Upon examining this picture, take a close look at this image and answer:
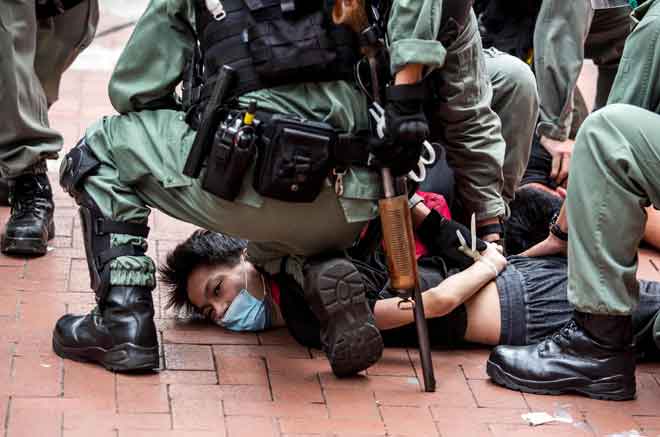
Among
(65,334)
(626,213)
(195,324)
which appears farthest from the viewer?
(195,324)

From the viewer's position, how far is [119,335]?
Result: 4.27 m

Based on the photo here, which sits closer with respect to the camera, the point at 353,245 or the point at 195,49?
the point at 195,49

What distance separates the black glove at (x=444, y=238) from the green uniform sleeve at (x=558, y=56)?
1234 millimetres

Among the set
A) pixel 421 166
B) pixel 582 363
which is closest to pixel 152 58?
pixel 421 166

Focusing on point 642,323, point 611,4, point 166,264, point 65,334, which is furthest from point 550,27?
point 65,334

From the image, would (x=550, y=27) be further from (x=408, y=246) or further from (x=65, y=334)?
(x=65, y=334)

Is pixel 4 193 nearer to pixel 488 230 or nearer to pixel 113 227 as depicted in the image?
pixel 113 227

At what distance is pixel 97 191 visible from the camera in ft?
14.2

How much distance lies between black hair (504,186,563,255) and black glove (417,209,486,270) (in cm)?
61

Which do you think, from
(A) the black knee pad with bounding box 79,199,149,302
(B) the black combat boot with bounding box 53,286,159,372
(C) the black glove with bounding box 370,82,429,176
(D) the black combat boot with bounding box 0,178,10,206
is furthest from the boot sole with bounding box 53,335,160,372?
(D) the black combat boot with bounding box 0,178,10,206

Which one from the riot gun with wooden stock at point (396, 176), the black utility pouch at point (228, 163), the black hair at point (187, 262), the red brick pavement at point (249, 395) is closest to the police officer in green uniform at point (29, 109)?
the red brick pavement at point (249, 395)

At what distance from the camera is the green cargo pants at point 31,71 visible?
5016 millimetres

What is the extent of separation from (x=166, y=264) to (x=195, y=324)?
26 centimetres

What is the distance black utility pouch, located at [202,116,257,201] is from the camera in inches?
158
